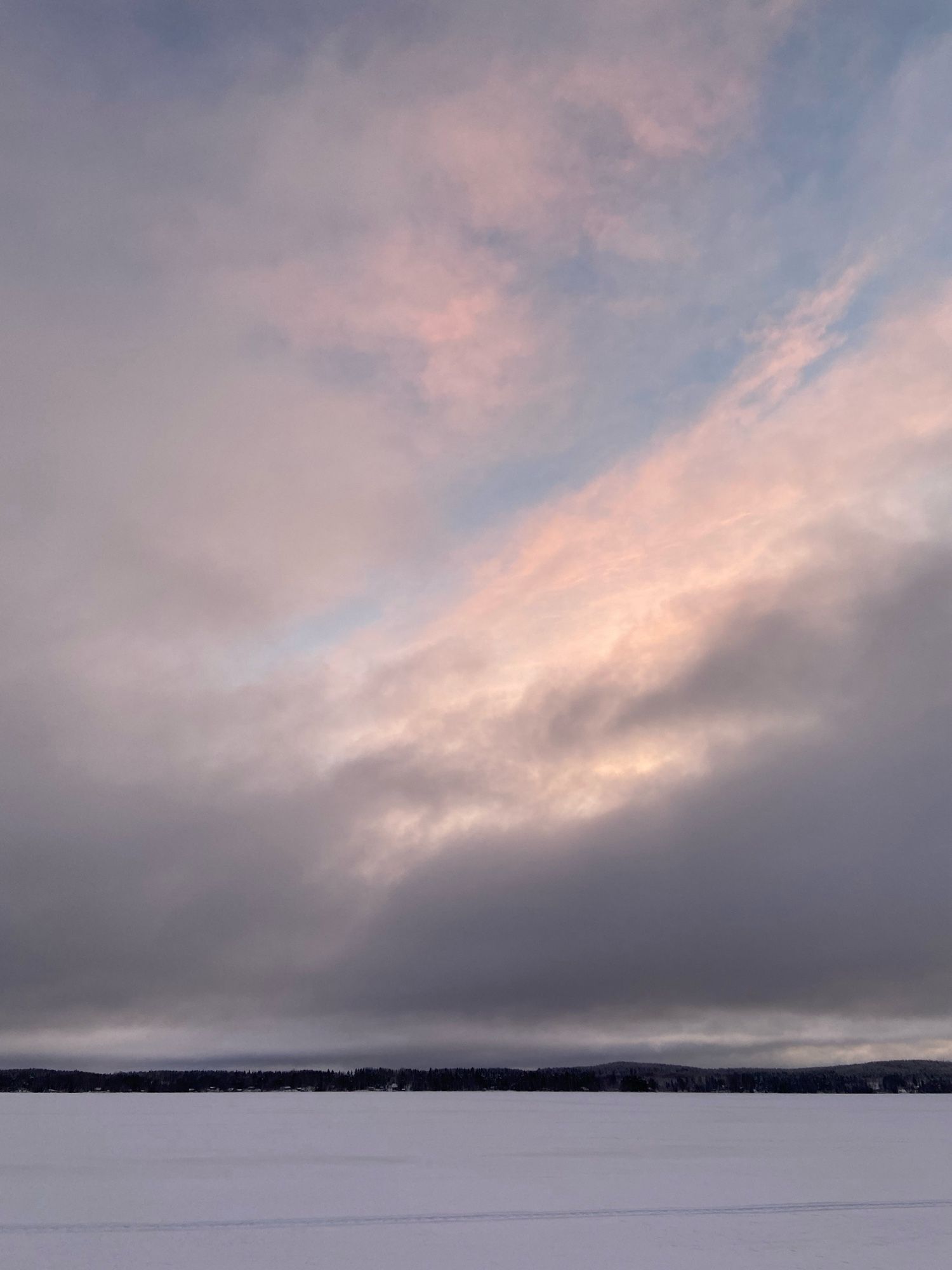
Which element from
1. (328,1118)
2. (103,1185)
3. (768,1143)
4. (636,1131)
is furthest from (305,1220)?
(328,1118)

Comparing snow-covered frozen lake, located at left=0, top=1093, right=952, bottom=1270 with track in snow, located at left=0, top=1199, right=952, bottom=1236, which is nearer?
snow-covered frozen lake, located at left=0, top=1093, right=952, bottom=1270

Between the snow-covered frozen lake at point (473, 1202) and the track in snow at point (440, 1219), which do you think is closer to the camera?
the snow-covered frozen lake at point (473, 1202)

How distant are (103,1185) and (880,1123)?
6612 centimetres

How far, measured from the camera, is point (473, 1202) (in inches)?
977

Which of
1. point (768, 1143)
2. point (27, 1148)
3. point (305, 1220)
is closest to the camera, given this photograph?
point (305, 1220)

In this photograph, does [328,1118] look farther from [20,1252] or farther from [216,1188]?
[20,1252]

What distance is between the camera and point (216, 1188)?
2717 centimetres

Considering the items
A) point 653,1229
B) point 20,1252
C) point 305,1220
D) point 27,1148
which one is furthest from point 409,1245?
point 27,1148

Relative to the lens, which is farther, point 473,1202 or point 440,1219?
point 473,1202

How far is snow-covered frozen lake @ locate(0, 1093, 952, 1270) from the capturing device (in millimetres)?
17766

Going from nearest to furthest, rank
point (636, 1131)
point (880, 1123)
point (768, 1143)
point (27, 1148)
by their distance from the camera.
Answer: point (27, 1148)
point (768, 1143)
point (636, 1131)
point (880, 1123)

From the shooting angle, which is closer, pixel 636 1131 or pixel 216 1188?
pixel 216 1188

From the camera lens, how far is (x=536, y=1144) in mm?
47156

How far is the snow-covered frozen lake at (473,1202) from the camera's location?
1777 cm
